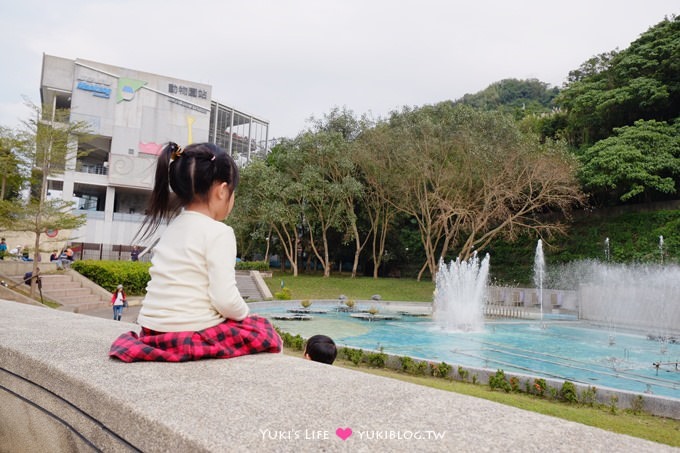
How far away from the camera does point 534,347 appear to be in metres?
12.6

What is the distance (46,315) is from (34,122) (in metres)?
15.7

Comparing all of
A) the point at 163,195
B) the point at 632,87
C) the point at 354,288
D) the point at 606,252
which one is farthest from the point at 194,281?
the point at 632,87

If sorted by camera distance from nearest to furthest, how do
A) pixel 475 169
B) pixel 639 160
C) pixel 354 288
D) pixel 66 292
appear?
pixel 66 292, pixel 639 160, pixel 475 169, pixel 354 288

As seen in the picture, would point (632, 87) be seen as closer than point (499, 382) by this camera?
No

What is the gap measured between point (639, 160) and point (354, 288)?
15.6 m

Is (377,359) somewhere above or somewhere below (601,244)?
below

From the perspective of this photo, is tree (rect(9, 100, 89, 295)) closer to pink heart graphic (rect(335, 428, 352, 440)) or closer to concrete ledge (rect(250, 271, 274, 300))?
concrete ledge (rect(250, 271, 274, 300))

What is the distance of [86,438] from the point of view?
1.96 metres

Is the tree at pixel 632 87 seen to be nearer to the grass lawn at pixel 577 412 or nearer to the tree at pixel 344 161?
the tree at pixel 344 161

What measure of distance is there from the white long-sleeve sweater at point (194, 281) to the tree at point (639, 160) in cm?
2438

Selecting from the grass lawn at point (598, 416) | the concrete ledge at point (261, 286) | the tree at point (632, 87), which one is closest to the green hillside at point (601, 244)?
the tree at point (632, 87)

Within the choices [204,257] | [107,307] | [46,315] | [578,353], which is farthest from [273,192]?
[204,257]

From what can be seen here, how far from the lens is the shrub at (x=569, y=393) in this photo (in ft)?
21.6

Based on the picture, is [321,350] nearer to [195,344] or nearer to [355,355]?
[195,344]
